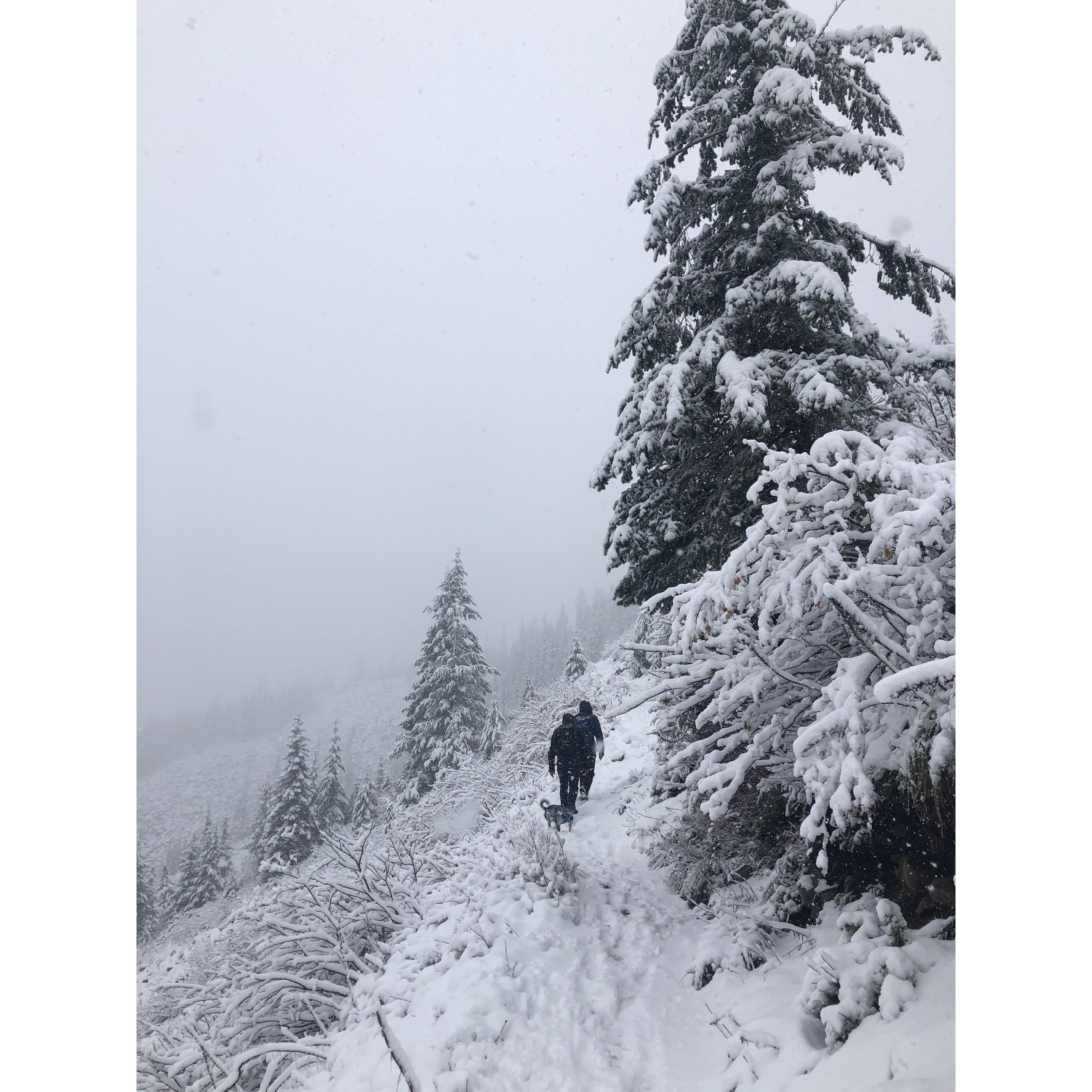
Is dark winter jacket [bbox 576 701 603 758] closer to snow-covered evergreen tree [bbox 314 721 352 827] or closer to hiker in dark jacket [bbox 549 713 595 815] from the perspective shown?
hiker in dark jacket [bbox 549 713 595 815]

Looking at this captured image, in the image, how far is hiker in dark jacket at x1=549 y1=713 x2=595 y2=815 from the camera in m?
7.36

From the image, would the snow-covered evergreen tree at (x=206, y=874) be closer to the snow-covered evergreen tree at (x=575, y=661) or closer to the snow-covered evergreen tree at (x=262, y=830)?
the snow-covered evergreen tree at (x=262, y=830)

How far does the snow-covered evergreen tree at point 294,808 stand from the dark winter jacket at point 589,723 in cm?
1930

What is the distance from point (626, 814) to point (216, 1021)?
4478 mm

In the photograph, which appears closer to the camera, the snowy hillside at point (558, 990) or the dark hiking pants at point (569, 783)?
the snowy hillside at point (558, 990)

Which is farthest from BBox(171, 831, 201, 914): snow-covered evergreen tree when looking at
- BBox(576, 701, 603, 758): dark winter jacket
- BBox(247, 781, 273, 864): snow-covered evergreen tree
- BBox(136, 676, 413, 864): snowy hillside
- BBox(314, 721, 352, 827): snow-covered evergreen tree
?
BBox(576, 701, 603, 758): dark winter jacket

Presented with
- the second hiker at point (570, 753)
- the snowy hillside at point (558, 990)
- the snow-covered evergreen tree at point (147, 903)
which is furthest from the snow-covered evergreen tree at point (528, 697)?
the snowy hillside at point (558, 990)

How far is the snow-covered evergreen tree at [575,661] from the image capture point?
27.5 metres

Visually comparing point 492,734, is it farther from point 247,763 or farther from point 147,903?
point 247,763
